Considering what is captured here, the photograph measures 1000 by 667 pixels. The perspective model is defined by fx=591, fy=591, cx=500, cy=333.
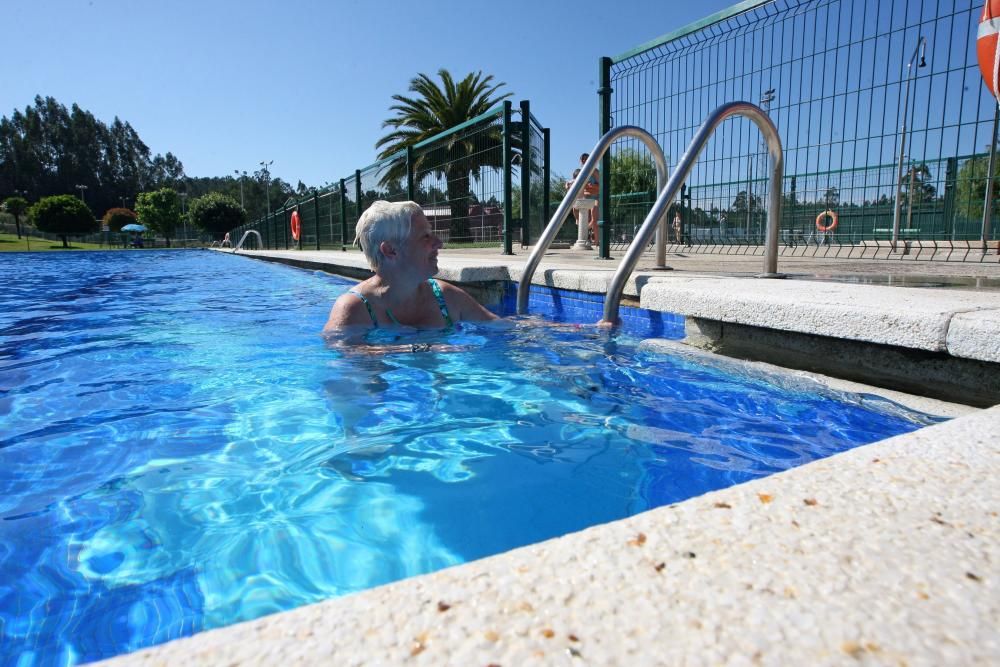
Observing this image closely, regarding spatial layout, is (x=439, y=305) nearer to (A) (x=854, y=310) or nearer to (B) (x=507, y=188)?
(A) (x=854, y=310)

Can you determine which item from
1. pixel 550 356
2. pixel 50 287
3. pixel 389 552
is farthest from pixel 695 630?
pixel 50 287

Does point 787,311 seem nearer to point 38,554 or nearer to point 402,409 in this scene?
point 402,409

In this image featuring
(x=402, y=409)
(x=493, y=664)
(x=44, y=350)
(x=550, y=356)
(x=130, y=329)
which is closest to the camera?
(x=493, y=664)

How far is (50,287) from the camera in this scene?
363 inches

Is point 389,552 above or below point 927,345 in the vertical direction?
below

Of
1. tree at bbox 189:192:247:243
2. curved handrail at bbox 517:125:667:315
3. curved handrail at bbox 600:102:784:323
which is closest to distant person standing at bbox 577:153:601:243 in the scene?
curved handrail at bbox 517:125:667:315

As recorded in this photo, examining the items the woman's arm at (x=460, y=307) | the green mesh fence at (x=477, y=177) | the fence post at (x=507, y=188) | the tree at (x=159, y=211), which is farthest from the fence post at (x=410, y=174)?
the tree at (x=159, y=211)

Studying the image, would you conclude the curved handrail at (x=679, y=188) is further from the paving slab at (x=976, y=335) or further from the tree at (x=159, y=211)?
the tree at (x=159, y=211)

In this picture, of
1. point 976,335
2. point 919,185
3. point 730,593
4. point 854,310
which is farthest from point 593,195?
point 730,593

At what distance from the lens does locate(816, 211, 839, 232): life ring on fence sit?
955 cm

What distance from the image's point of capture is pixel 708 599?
2.21 feet

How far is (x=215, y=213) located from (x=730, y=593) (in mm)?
71356

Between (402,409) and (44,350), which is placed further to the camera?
(44,350)

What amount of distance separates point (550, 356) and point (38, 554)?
232cm
